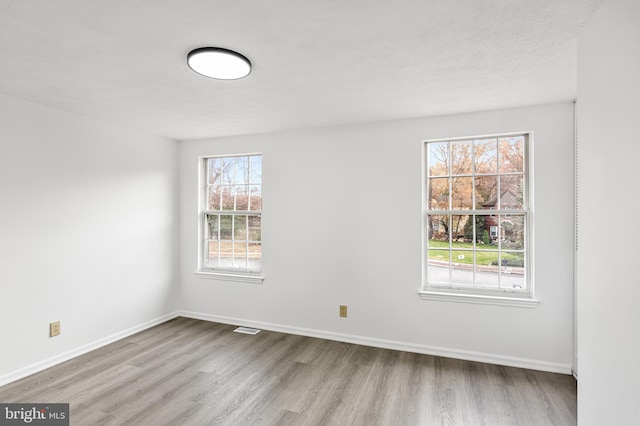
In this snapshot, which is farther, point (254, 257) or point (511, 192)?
point (254, 257)

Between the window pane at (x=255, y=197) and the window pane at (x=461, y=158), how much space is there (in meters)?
2.29

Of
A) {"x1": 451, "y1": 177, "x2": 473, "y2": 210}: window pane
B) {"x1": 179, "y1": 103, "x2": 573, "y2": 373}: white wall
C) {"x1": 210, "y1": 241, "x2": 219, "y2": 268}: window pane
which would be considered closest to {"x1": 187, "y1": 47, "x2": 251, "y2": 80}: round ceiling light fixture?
{"x1": 179, "y1": 103, "x2": 573, "y2": 373}: white wall

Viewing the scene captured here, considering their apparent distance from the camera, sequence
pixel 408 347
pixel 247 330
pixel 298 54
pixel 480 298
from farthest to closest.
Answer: pixel 247 330
pixel 408 347
pixel 480 298
pixel 298 54

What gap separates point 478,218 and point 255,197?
2607 millimetres

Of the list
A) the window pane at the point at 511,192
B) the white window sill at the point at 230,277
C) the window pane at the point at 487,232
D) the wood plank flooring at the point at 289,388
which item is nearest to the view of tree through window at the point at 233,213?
the white window sill at the point at 230,277

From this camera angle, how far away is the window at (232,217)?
4.22 m

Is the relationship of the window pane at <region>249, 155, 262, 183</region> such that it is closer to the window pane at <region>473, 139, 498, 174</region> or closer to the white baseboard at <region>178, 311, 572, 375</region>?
the white baseboard at <region>178, 311, 572, 375</region>

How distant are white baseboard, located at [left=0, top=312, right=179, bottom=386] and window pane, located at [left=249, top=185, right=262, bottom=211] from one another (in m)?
1.88

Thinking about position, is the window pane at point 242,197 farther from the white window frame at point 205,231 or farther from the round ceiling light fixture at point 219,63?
the round ceiling light fixture at point 219,63

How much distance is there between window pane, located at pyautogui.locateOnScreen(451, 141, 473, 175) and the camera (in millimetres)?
3334

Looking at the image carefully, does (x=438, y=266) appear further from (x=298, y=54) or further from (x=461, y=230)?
(x=298, y=54)

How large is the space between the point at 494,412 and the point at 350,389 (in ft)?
3.46

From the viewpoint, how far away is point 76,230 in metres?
3.29

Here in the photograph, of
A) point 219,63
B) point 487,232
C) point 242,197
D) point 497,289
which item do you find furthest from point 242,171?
point 497,289
